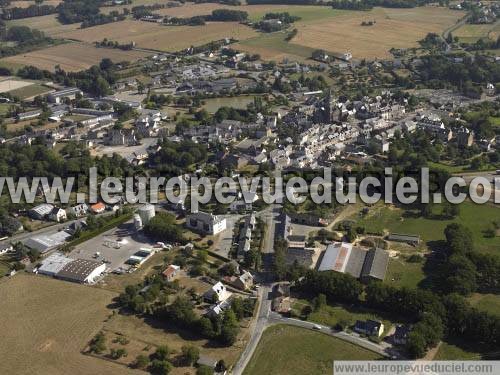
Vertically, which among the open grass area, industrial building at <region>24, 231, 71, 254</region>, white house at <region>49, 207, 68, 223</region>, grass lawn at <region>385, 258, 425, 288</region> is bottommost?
grass lawn at <region>385, 258, 425, 288</region>

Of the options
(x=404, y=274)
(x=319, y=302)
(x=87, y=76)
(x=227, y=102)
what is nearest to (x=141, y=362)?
(x=319, y=302)

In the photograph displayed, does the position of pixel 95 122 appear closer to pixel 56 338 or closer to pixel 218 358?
pixel 56 338

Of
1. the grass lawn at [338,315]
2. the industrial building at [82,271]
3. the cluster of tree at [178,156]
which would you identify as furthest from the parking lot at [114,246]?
the grass lawn at [338,315]

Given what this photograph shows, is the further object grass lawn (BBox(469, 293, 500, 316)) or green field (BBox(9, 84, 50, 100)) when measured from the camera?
green field (BBox(9, 84, 50, 100))

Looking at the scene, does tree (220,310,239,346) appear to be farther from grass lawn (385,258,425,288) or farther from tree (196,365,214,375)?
grass lawn (385,258,425,288)

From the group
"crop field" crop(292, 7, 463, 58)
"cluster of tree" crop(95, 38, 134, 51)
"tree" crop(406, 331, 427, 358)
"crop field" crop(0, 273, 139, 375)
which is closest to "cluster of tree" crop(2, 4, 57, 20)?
"cluster of tree" crop(95, 38, 134, 51)

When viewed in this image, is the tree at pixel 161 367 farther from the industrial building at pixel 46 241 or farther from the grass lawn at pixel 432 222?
the grass lawn at pixel 432 222

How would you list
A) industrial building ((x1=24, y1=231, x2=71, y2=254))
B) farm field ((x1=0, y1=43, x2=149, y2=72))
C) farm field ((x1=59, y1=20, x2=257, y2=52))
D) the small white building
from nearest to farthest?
1. industrial building ((x1=24, y1=231, x2=71, y2=254))
2. the small white building
3. farm field ((x1=0, y1=43, x2=149, y2=72))
4. farm field ((x1=59, y1=20, x2=257, y2=52))
